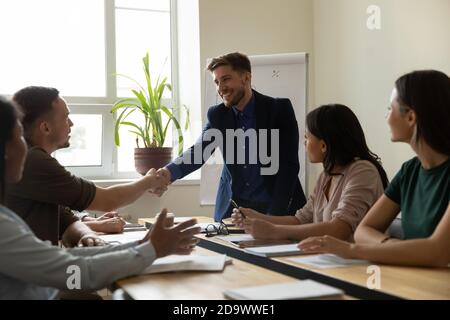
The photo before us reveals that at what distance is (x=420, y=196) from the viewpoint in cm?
180

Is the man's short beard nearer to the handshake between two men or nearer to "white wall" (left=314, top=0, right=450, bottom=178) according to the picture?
the handshake between two men

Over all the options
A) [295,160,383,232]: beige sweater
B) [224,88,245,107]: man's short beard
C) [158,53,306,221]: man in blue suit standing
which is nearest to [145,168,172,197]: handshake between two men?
[158,53,306,221]: man in blue suit standing

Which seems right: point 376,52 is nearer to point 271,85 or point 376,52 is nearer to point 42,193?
point 271,85

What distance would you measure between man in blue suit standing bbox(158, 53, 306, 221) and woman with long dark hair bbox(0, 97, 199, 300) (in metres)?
1.59

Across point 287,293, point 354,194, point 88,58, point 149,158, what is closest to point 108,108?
point 88,58

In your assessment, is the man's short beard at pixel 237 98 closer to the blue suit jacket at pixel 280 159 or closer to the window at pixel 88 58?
the blue suit jacket at pixel 280 159

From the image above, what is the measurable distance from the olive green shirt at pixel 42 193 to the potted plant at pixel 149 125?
2.07 meters

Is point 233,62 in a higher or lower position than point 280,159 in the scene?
higher

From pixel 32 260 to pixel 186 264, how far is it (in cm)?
46

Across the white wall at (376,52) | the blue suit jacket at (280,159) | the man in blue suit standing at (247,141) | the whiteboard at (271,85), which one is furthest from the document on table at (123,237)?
the white wall at (376,52)

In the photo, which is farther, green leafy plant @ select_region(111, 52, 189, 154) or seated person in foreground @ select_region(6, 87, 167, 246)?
green leafy plant @ select_region(111, 52, 189, 154)

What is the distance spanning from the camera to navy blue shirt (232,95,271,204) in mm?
3143

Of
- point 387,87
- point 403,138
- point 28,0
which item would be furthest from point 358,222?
point 28,0

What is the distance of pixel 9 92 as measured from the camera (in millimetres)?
4184
